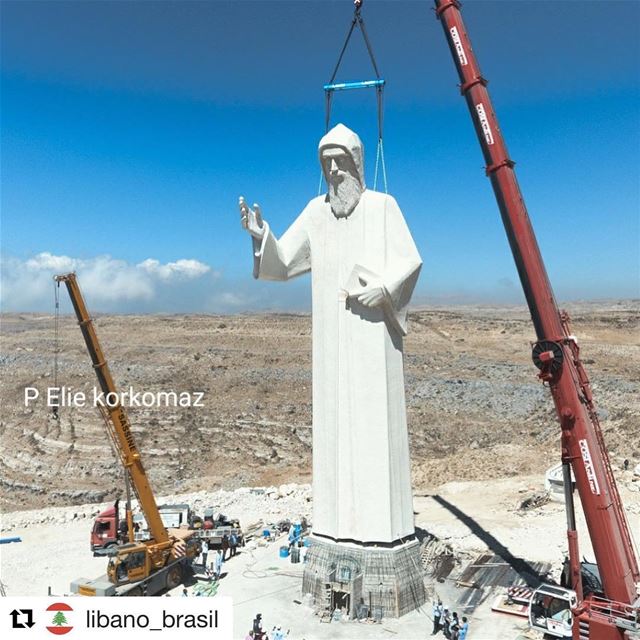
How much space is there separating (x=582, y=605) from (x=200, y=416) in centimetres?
4156

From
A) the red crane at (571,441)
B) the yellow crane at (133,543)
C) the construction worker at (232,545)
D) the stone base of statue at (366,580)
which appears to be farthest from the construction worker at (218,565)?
the red crane at (571,441)

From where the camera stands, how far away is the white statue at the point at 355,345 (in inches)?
701

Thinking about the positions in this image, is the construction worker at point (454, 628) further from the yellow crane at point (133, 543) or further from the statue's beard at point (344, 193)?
the statue's beard at point (344, 193)

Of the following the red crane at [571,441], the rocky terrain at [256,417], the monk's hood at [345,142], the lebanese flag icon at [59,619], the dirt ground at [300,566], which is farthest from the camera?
the rocky terrain at [256,417]

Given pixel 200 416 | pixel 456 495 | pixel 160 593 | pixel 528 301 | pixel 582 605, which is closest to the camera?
pixel 582 605

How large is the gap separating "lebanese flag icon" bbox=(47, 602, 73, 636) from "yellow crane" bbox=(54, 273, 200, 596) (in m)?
4.01

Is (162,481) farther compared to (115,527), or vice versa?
(162,481)

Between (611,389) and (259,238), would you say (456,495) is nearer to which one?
(259,238)

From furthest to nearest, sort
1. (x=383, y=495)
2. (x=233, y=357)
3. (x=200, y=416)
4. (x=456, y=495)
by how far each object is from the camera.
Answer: (x=233, y=357) < (x=200, y=416) < (x=456, y=495) < (x=383, y=495)

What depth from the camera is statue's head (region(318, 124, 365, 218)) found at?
17766 millimetres

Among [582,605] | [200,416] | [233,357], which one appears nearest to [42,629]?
[582,605]

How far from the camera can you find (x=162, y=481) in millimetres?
40188

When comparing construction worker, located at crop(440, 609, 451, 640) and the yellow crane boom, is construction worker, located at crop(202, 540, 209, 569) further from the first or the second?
construction worker, located at crop(440, 609, 451, 640)

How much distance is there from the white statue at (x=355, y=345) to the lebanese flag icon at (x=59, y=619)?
691 cm
